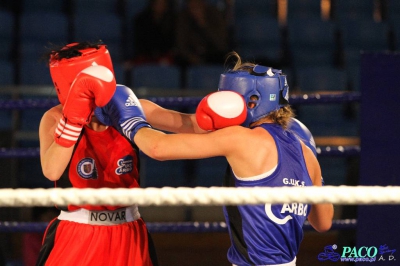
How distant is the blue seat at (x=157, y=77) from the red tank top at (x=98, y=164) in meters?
2.93

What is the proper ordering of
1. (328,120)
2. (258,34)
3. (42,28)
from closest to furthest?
(328,120) < (42,28) < (258,34)

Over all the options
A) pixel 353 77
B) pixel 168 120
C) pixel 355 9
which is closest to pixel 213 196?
pixel 168 120

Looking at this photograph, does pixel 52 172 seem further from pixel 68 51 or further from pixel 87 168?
pixel 68 51

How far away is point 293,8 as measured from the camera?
20.0 ft

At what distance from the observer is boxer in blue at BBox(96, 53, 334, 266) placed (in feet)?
6.35

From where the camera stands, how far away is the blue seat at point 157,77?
506 cm

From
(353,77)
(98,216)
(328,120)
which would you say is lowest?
(328,120)

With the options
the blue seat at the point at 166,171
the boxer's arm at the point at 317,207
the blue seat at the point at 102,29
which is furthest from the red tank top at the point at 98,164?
the blue seat at the point at 102,29

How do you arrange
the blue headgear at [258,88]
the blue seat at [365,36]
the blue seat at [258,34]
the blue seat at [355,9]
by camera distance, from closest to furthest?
the blue headgear at [258,88] → the blue seat at [258,34] → the blue seat at [365,36] → the blue seat at [355,9]

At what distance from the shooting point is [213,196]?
1450 mm

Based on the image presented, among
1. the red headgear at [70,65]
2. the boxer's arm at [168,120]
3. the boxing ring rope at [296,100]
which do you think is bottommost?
the boxing ring rope at [296,100]

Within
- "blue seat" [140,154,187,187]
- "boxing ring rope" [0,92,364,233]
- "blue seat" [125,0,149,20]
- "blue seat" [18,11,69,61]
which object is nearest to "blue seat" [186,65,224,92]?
"blue seat" [140,154,187,187]

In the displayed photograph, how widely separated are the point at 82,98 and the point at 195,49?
354 centimetres

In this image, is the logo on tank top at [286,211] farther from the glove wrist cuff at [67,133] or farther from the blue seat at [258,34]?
the blue seat at [258,34]
